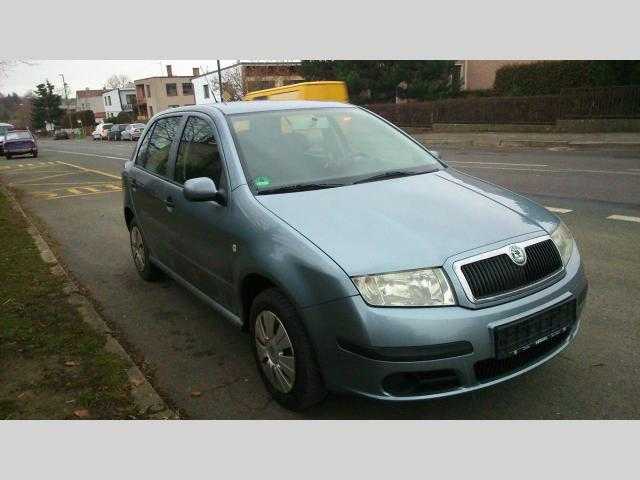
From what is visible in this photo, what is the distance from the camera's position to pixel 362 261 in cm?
262

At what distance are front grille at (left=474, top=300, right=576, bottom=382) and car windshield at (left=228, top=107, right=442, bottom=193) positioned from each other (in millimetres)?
1374

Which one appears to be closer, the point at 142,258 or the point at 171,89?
the point at 142,258

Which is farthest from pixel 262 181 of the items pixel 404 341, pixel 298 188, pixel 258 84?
pixel 258 84

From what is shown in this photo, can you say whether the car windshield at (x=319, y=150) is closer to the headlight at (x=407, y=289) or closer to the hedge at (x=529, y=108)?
the headlight at (x=407, y=289)

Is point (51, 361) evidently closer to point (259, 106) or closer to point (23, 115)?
point (259, 106)

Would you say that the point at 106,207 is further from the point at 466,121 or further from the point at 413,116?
the point at 413,116

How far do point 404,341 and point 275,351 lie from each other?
88 centimetres

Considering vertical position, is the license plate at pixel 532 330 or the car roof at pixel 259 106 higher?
the car roof at pixel 259 106

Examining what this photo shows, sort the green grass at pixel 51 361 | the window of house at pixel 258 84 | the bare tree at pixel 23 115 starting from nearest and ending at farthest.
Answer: the green grass at pixel 51 361
the window of house at pixel 258 84
the bare tree at pixel 23 115

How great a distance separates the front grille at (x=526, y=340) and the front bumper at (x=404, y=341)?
0.03 metres

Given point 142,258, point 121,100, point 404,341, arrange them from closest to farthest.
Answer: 1. point 404,341
2. point 142,258
3. point 121,100

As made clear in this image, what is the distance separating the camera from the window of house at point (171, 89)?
75750 millimetres

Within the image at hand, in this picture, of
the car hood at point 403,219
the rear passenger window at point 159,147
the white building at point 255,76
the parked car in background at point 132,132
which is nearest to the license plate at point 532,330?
the car hood at point 403,219

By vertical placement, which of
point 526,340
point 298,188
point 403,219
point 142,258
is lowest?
point 142,258
